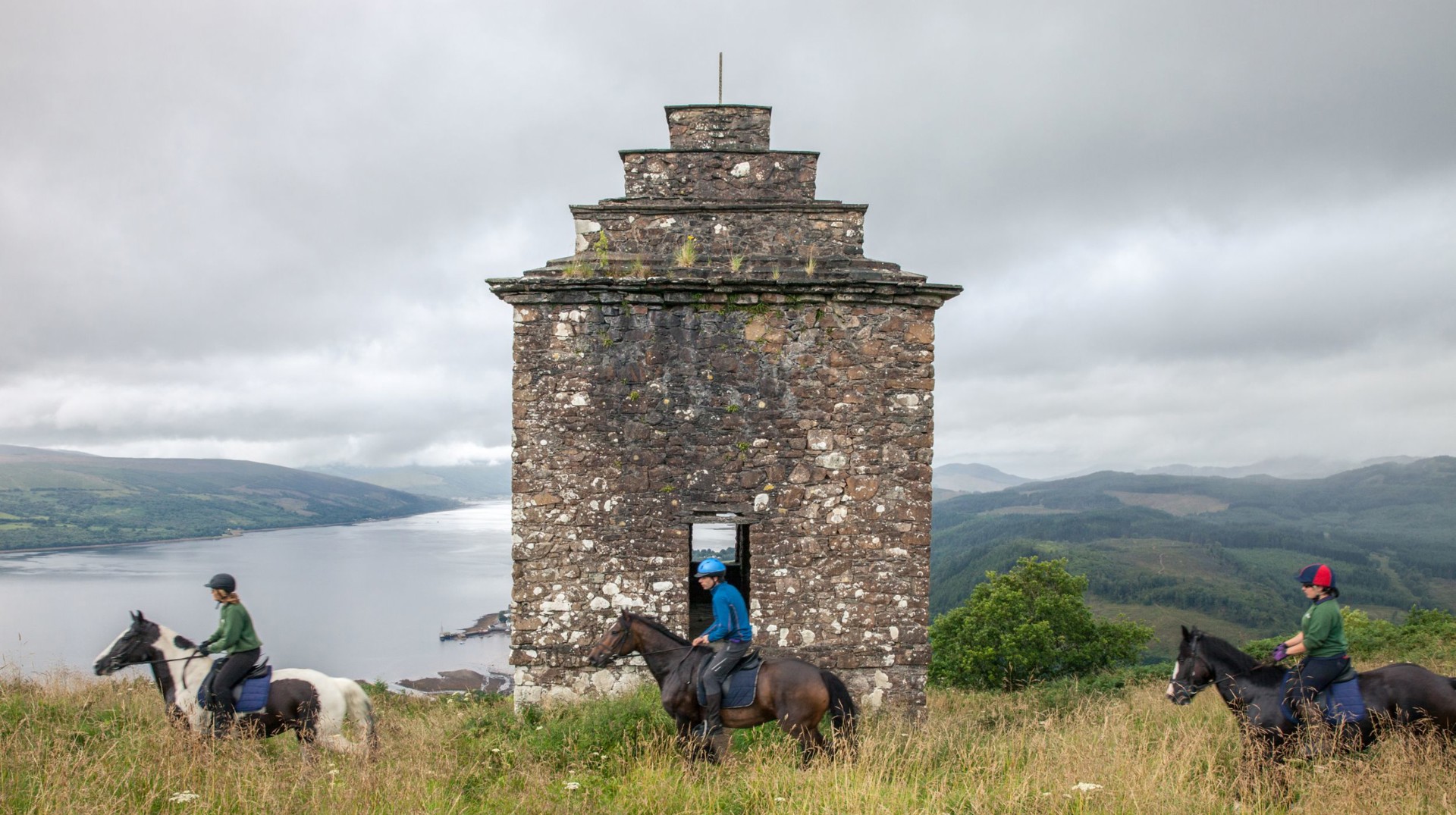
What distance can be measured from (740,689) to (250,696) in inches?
172

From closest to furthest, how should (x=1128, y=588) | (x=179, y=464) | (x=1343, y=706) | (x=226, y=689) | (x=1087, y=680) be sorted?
(x=1343, y=706) → (x=226, y=689) → (x=1087, y=680) → (x=1128, y=588) → (x=179, y=464)

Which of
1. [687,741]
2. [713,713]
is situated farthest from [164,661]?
[713,713]

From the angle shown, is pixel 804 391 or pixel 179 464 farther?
pixel 179 464

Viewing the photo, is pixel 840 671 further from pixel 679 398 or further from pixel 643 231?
pixel 643 231

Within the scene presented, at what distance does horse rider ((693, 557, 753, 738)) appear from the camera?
638 cm

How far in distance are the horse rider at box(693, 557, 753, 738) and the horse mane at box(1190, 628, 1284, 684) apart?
4.11 m

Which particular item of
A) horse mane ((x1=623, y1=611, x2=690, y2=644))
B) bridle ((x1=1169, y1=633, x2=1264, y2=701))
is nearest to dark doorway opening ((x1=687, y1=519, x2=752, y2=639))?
horse mane ((x1=623, y1=611, x2=690, y2=644))

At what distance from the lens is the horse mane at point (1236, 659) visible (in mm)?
6297

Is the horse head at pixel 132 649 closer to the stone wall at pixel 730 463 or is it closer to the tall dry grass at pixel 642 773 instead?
the tall dry grass at pixel 642 773

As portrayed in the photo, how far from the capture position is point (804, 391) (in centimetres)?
852

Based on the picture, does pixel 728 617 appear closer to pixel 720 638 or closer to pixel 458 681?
pixel 720 638

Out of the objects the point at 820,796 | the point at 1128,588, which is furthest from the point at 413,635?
the point at 1128,588

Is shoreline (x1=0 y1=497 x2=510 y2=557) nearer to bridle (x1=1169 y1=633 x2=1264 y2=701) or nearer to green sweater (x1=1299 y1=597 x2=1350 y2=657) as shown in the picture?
bridle (x1=1169 y1=633 x2=1264 y2=701)

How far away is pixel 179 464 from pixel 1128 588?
152m
